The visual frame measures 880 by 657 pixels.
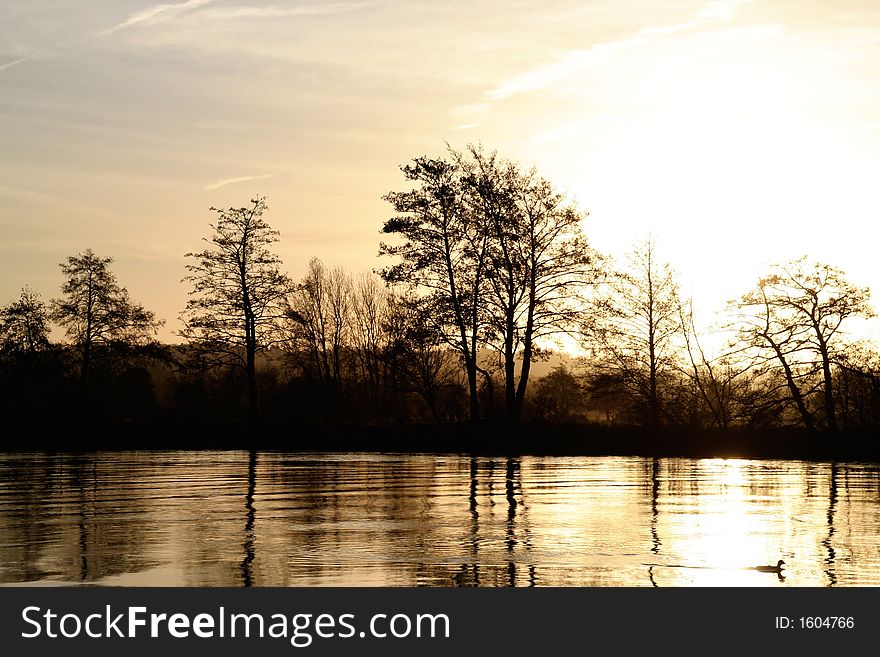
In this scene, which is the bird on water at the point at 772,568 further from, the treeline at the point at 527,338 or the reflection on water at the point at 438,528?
the treeline at the point at 527,338

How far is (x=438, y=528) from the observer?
17.7m

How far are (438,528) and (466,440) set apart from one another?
32.0 m

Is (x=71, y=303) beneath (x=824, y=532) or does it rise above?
above

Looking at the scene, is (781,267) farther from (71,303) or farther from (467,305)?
(71,303)

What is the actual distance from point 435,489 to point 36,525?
10.2 meters

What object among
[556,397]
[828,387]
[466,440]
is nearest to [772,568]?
[466,440]

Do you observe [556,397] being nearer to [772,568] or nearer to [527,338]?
[527,338]

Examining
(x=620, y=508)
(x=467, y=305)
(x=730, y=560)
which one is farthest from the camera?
(x=467, y=305)

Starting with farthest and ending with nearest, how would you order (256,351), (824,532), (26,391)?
(26,391)
(256,351)
(824,532)

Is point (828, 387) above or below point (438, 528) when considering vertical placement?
above
